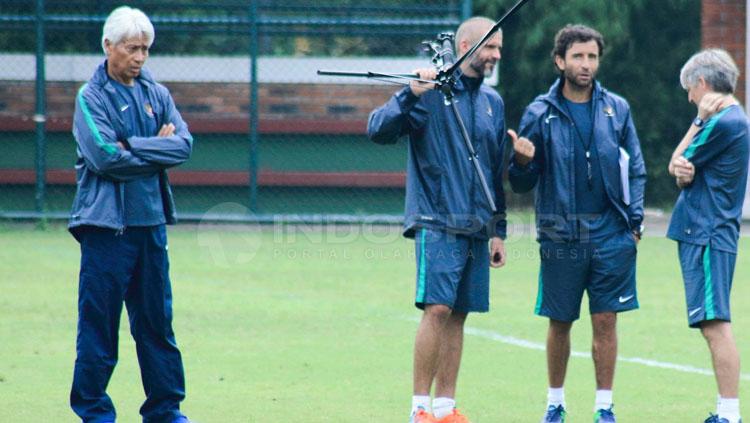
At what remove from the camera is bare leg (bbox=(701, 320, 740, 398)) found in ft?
23.2

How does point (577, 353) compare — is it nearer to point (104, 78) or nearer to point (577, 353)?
point (577, 353)

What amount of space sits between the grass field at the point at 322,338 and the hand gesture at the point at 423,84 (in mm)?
1765

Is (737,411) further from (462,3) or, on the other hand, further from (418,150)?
(462,3)

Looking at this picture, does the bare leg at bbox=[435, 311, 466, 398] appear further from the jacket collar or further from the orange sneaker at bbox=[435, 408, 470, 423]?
the jacket collar

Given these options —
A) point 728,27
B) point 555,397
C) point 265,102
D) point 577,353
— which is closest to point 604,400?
point 555,397

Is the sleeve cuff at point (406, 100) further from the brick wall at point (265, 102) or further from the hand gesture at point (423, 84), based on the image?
the brick wall at point (265, 102)

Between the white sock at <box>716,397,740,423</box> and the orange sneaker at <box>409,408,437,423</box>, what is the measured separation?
1473mm

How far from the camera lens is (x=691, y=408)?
7703mm

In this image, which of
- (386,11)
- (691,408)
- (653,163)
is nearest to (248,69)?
(386,11)

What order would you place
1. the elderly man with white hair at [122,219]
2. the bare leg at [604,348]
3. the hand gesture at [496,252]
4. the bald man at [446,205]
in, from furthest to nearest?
the hand gesture at [496,252] → the bare leg at [604,348] → the bald man at [446,205] → the elderly man with white hair at [122,219]

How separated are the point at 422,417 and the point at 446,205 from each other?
1.10 m

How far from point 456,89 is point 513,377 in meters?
2.14

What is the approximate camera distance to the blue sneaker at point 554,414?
24.0ft

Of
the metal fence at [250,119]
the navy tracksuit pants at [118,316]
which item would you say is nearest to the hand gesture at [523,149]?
the navy tracksuit pants at [118,316]
